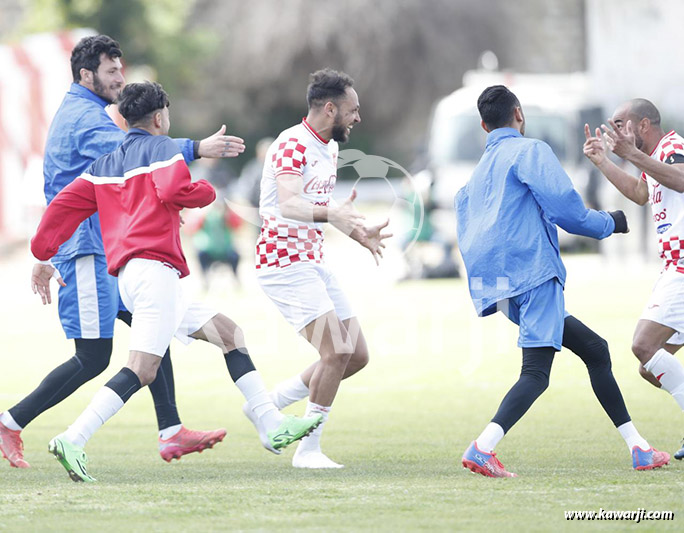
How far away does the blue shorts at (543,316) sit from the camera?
22.2 ft

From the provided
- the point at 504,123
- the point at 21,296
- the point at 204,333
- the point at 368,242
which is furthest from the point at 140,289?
the point at 21,296

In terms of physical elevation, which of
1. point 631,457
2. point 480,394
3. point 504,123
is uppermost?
point 504,123

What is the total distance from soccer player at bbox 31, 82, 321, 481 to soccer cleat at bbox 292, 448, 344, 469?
286 millimetres

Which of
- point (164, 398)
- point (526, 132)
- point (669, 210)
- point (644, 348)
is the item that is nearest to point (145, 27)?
point (526, 132)

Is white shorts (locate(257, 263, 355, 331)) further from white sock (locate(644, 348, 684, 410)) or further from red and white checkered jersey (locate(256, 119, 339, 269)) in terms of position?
white sock (locate(644, 348, 684, 410))

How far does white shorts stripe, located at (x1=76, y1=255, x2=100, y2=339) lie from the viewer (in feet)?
24.6

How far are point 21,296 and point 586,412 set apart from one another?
1535cm

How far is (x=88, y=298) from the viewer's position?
24.6 feet

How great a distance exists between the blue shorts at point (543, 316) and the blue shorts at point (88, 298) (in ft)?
7.99

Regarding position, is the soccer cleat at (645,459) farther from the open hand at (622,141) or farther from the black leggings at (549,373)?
the open hand at (622,141)

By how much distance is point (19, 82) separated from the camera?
92.4ft

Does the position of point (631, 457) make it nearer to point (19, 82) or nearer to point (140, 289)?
point (140, 289)

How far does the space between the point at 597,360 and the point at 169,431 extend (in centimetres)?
258
